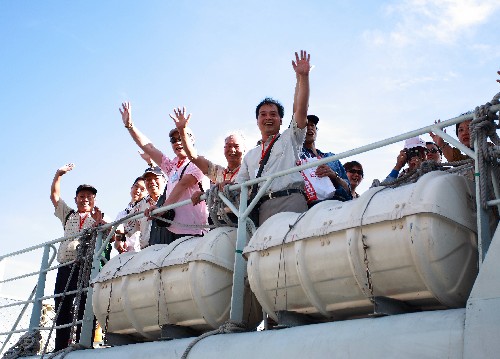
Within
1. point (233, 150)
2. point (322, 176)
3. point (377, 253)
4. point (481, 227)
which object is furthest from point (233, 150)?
point (481, 227)

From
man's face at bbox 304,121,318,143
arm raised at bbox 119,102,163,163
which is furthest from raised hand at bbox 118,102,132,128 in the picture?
man's face at bbox 304,121,318,143

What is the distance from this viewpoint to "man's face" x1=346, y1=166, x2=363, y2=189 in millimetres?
7058

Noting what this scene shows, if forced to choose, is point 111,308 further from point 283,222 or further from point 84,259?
point 283,222

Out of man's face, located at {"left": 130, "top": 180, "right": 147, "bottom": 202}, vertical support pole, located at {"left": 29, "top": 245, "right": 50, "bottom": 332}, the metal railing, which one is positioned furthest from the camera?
man's face, located at {"left": 130, "top": 180, "right": 147, "bottom": 202}

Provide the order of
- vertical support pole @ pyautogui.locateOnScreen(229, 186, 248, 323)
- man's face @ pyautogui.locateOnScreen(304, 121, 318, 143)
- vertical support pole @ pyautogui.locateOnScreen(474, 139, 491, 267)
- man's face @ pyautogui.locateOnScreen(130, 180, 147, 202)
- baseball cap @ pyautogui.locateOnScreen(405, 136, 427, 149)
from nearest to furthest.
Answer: vertical support pole @ pyautogui.locateOnScreen(474, 139, 491, 267), vertical support pole @ pyautogui.locateOnScreen(229, 186, 248, 323), man's face @ pyautogui.locateOnScreen(304, 121, 318, 143), baseball cap @ pyautogui.locateOnScreen(405, 136, 427, 149), man's face @ pyautogui.locateOnScreen(130, 180, 147, 202)

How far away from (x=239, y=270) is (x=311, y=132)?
191 cm

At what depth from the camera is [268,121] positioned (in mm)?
5602

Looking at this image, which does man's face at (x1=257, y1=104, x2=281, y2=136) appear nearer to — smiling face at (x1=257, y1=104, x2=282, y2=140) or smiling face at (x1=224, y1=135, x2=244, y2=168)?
smiling face at (x1=257, y1=104, x2=282, y2=140)

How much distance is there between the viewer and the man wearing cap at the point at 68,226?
23.0ft

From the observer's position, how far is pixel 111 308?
5578 mm

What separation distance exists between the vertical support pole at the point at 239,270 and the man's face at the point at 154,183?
2.93m

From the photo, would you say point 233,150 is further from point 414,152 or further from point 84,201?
point 84,201

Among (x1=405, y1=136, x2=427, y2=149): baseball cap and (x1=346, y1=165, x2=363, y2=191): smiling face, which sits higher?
(x1=405, y1=136, x2=427, y2=149): baseball cap

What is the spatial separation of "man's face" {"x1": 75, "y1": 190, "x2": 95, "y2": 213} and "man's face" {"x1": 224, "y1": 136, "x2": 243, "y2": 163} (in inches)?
96.1
